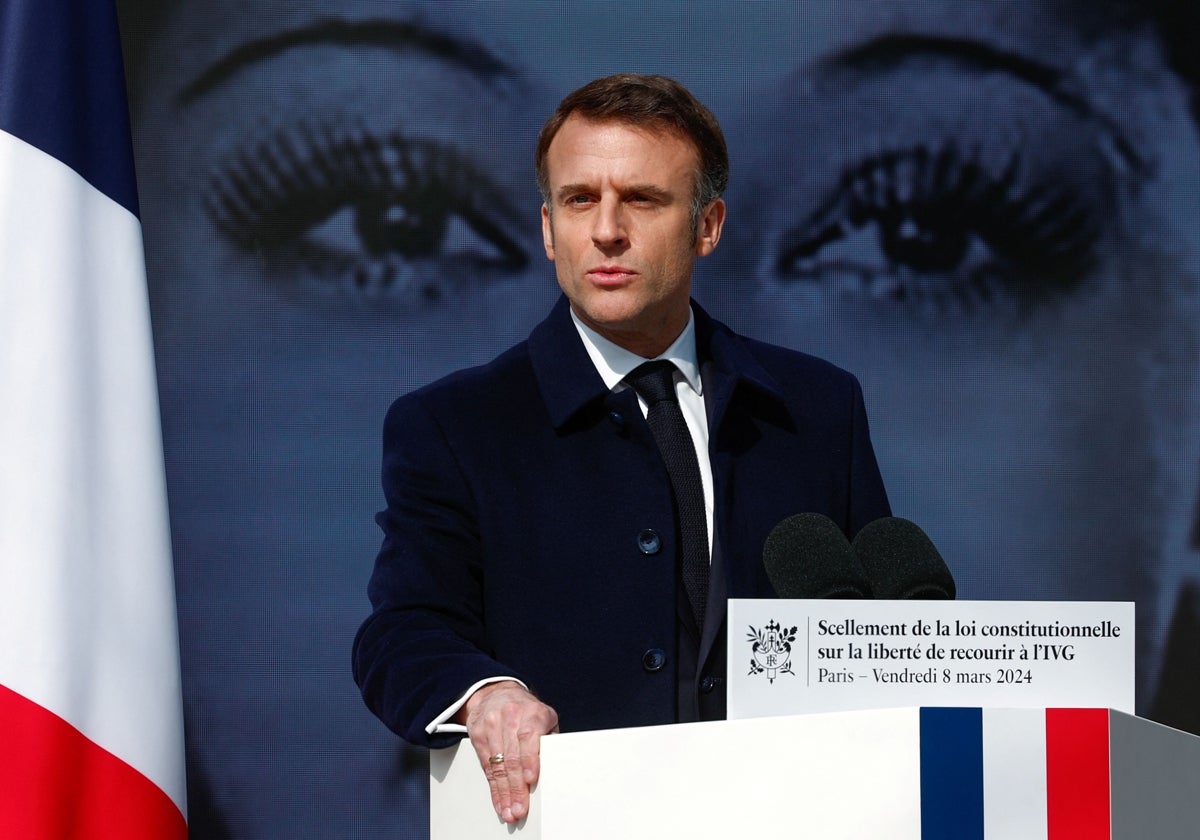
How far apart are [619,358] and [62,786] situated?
0.88m

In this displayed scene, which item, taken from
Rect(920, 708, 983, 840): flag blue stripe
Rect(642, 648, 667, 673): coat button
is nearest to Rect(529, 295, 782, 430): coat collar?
Rect(642, 648, 667, 673): coat button

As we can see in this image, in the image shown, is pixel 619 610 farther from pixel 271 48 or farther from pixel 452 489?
pixel 271 48

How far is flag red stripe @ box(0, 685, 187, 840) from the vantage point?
1846mm

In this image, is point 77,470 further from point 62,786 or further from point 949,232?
point 949,232

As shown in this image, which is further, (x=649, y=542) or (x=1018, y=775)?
(x=649, y=542)

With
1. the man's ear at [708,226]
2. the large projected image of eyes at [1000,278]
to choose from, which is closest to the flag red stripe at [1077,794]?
the man's ear at [708,226]

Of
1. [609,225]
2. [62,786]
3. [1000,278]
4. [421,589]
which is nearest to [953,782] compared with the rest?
[421,589]

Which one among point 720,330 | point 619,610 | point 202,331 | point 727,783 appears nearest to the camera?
point 727,783

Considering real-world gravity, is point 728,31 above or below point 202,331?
above

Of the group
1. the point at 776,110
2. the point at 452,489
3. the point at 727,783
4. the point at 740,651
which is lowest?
the point at 727,783

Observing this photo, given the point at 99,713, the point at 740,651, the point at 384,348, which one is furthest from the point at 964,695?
the point at 384,348

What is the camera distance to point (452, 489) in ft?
6.27

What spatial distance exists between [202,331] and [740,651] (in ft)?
6.39

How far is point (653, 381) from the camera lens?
1.99 metres
